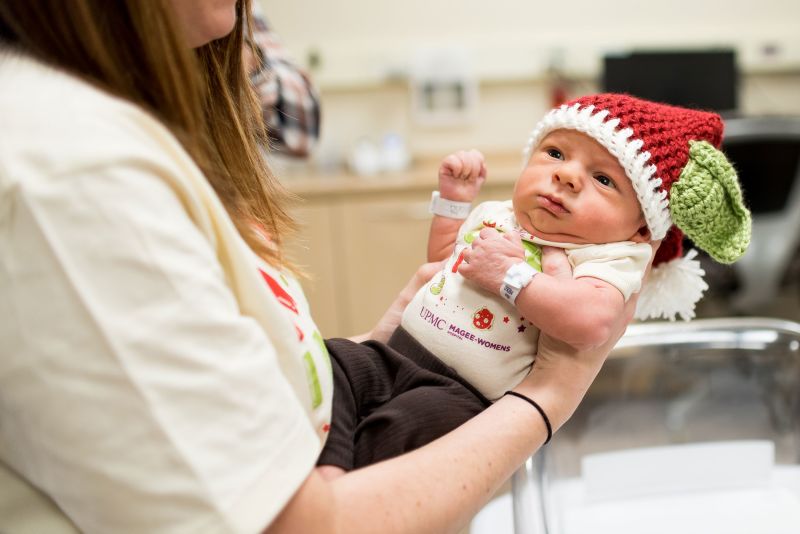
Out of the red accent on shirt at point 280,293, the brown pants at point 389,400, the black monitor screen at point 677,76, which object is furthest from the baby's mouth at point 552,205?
the black monitor screen at point 677,76

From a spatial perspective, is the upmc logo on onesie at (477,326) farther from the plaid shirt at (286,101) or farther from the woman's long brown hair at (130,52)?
the plaid shirt at (286,101)

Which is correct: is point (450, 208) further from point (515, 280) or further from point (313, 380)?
point (313, 380)

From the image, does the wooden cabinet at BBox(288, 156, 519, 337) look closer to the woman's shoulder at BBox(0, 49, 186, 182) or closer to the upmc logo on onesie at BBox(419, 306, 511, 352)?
the upmc logo on onesie at BBox(419, 306, 511, 352)

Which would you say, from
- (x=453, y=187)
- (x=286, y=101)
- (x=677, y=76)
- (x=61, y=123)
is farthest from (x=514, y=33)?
(x=61, y=123)

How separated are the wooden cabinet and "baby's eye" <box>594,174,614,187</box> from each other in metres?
1.71

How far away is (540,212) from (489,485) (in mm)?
381

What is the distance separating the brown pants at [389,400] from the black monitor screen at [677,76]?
7.36 ft

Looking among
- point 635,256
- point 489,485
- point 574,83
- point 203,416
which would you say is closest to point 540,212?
point 635,256

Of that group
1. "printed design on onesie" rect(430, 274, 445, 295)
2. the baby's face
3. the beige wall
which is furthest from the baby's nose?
the beige wall

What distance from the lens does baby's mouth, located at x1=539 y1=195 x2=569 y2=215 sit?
0.95 metres

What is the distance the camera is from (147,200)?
52 centimetres

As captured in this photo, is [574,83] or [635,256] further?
[574,83]

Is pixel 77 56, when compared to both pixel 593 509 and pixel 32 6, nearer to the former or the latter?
pixel 32 6

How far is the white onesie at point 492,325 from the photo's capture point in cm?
93
